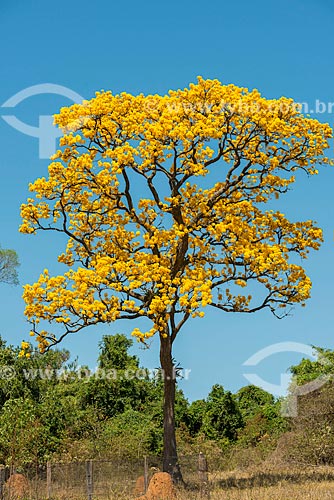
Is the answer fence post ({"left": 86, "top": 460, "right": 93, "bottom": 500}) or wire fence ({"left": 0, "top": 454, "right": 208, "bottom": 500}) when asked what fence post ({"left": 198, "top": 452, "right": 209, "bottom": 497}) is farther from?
fence post ({"left": 86, "top": 460, "right": 93, "bottom": 500})

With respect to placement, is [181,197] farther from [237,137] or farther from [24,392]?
[24,392]

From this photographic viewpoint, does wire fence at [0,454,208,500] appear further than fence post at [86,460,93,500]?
No

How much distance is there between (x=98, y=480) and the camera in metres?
17.5

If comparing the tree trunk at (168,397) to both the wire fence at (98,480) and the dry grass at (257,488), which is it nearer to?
the wire fence at (98,480)

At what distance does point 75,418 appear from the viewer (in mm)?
26312

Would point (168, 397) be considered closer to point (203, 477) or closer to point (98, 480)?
point (98, 480)

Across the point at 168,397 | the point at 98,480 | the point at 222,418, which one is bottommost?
the point at 98,480

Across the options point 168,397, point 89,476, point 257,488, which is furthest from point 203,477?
point 168,397

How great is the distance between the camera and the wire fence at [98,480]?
16594 mm

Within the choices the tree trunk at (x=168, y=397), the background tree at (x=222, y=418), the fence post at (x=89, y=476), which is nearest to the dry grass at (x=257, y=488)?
the fence post at (x=89, y=476)

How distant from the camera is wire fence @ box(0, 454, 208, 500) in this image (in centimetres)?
1659

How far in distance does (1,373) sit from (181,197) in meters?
11.9

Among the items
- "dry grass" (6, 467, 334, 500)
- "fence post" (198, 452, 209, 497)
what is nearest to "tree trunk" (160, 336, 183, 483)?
"dry grass" (6, 467, 334, 500)

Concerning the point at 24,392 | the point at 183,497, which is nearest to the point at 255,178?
the point at 183,497
